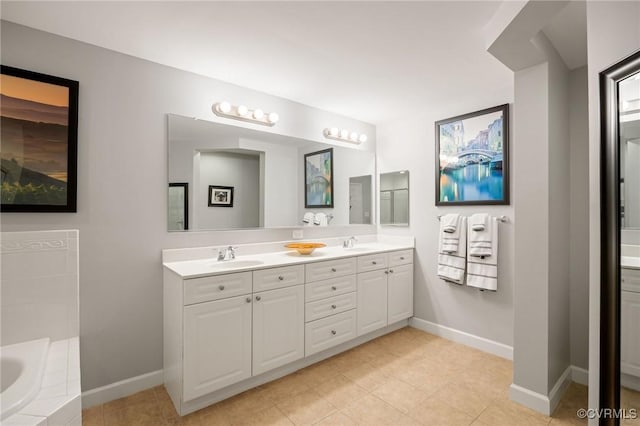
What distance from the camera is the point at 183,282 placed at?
1.81 meters

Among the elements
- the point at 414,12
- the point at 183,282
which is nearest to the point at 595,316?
the point at 414,12

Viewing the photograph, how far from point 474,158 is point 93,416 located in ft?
11.6

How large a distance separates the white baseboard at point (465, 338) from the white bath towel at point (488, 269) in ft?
1.77

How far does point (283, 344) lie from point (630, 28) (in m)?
2.49

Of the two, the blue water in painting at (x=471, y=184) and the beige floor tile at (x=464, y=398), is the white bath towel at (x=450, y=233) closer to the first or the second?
the blue water in painting at (x=471, y=184)

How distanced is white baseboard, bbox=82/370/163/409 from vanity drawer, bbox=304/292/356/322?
117 centimetres

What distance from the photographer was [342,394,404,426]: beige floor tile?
5.99 ft

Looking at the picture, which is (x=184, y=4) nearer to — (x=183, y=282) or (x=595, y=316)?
(x=183, y=282)

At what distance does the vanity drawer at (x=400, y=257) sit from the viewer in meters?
3.12

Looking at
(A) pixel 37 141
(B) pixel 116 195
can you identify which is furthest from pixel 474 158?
(A) pixel 37 141

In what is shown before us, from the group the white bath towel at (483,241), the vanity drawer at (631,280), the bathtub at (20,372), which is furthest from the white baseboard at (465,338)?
the bathtub at (20,372)

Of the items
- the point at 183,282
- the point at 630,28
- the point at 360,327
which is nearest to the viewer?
the point at 630,28

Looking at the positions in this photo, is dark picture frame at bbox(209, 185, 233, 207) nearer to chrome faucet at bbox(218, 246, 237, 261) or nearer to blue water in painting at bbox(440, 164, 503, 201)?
chrome faucet at bbox(218, 246, 237, 261)

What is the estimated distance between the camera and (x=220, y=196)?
8.28 feet
